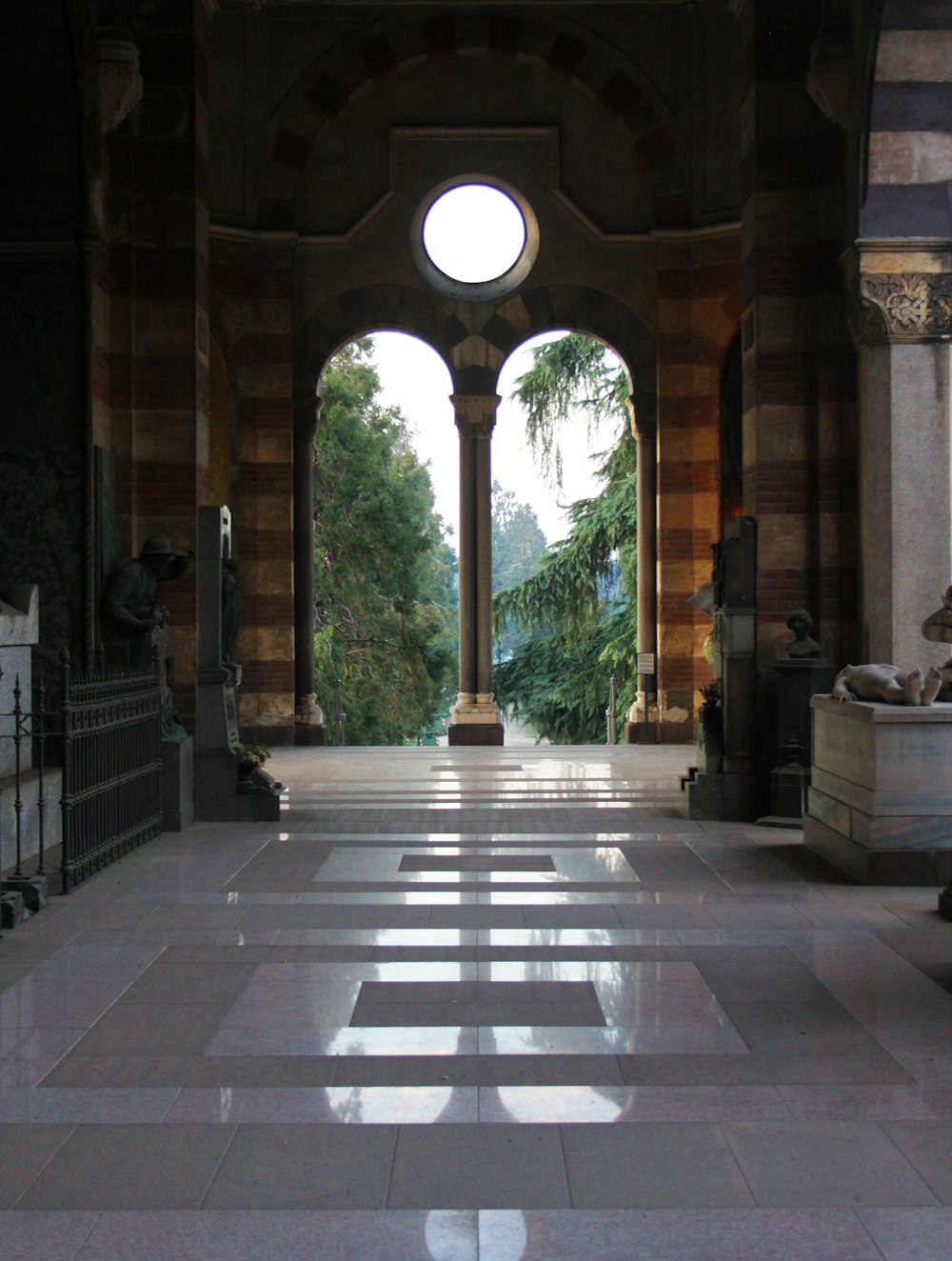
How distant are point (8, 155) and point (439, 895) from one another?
6647 millimetres

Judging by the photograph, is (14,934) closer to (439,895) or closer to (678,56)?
(439,895)

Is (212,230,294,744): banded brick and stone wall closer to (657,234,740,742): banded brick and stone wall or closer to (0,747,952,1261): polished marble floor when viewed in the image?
(657,234,740,742): banded brick and stone wall

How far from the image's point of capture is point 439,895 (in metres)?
7.50

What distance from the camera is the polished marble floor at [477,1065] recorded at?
3428 millimetres

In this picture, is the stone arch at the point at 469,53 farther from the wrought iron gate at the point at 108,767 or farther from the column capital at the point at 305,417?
the wrought iron gate at the point at 108,767

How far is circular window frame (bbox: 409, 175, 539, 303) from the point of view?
60.5 feet

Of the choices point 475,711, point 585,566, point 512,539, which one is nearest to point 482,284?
point 475,711

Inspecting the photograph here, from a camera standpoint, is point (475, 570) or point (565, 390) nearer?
point (475, 570)

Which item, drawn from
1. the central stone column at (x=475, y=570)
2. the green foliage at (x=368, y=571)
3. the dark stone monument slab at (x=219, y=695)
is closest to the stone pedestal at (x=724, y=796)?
the dark stone monument slab at (x=219, y=695)

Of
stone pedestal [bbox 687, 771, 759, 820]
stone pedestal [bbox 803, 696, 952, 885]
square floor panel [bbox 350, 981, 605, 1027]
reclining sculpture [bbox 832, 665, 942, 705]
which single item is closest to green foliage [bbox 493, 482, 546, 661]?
stone pedestal [bbox 687, 771, 759, 820]

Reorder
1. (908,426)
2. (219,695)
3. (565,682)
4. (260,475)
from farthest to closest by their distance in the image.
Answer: (565,682) → (260,475) → (219,695) → (908,426)

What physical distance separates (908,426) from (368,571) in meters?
20.2

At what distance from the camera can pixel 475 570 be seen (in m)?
18.7

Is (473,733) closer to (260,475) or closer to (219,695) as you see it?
(260,475)
